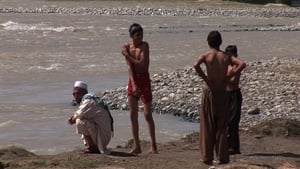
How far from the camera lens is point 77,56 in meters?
30.5

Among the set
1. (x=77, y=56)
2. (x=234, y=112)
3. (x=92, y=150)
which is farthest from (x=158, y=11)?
(x=92, y=150)

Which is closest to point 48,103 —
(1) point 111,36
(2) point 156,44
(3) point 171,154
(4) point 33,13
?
(3) point 171,154

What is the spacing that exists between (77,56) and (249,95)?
13.4 metres

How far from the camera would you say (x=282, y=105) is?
1670 centimetres

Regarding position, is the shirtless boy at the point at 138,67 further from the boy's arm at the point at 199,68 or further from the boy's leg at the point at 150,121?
the boy's arm at the point at 199,68

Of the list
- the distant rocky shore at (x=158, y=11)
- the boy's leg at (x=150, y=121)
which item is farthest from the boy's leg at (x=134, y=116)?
the distant rocky shore at (x=158, y=11)

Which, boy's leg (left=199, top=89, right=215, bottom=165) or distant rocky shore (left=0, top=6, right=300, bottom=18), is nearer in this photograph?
boy's leg (left=199, top=89, right=215, bottom=165)

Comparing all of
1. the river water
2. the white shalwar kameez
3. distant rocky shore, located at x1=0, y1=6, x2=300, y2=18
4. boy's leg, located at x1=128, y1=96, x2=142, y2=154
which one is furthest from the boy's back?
distant rocky shore, located at x1=0, y1=6, x2=300, y2=18

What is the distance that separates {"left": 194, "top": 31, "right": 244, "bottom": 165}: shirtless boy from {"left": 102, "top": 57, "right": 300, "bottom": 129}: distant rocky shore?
17.2 ft

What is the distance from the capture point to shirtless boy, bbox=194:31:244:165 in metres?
9.54

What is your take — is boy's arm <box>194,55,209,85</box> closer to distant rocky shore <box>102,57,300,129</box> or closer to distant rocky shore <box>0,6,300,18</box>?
distant rocky shore <box>102,57,300,129</box>

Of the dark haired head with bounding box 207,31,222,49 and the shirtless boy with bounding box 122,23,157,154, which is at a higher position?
the dark haired head with bounding box 207,31,222,49

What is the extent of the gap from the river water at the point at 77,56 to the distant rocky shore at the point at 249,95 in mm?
530

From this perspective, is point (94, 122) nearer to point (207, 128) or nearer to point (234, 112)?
point (207, 128)
